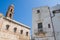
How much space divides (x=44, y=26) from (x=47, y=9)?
3.64 meters

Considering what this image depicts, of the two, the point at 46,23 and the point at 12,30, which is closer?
the point at 46,23

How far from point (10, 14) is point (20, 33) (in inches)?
267

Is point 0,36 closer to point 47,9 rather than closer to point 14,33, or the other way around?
point 14,33

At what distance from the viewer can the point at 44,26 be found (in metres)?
15.6

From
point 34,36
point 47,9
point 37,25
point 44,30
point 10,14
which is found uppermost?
point 10,14

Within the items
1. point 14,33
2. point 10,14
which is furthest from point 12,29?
A: point 10,14

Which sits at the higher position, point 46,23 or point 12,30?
point 46,23

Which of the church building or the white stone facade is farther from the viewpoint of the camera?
the church building

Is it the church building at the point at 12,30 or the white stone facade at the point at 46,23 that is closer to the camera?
the white stone facade at the point at 46,23

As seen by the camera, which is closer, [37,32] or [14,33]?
[37,32]

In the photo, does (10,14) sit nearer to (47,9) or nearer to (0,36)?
(0,36)

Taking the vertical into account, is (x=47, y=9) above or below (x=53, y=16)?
above

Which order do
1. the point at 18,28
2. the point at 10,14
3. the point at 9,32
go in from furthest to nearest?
the point at 10,14 → the point at 18,28 → the point at 9,32

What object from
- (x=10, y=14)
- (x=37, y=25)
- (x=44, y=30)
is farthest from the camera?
(x=10, y=14)
